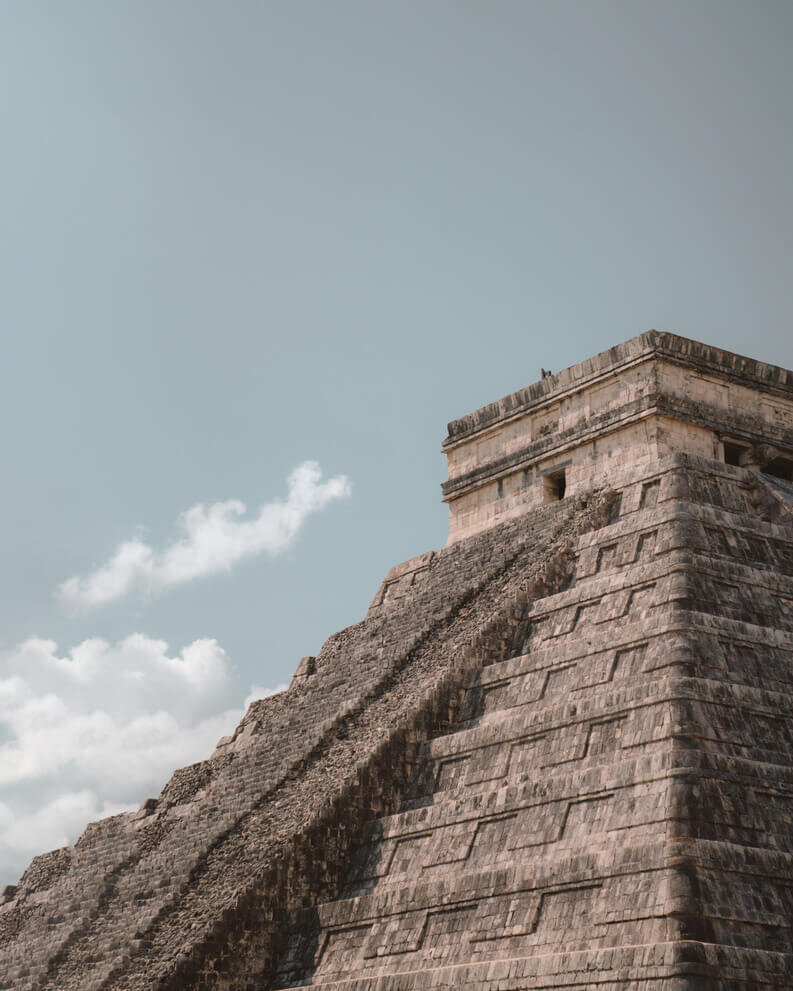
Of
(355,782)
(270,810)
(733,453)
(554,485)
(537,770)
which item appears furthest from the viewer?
(554,485)

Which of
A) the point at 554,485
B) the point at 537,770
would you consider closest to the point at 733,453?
the point at 554,485

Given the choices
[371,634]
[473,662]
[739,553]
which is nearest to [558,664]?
[473,662]

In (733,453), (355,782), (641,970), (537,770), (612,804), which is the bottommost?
(641,970)

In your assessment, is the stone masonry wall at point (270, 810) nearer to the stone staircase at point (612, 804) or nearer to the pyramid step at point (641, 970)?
the stone staircase at point (612, 804)

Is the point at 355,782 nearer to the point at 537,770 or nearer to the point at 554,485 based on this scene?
the point at 537,770

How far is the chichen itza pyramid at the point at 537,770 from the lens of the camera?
959cm

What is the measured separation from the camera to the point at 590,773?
10648 millimetres

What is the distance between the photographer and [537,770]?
11.2 meters

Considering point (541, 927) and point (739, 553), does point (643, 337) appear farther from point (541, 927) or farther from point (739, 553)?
point (541, 927)

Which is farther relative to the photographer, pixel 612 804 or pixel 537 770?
pixel 537 770

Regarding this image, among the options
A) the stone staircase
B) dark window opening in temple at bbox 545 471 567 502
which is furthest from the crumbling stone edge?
dark window opening in temple at bbox 545 471 567 502

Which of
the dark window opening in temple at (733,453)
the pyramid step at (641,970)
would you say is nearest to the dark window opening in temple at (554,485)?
the dark window opening in temple at (733,453)

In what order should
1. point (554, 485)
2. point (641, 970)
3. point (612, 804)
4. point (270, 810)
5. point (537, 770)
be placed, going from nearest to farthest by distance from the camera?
point (641, 970), point (612, 804), point (537, 770), point (270, 810), point (554, 485)

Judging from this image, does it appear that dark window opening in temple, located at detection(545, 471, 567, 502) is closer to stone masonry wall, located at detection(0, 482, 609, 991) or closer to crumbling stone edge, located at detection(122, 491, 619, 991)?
stone masonry wall, located at detection(0, 482, 609, 991)
